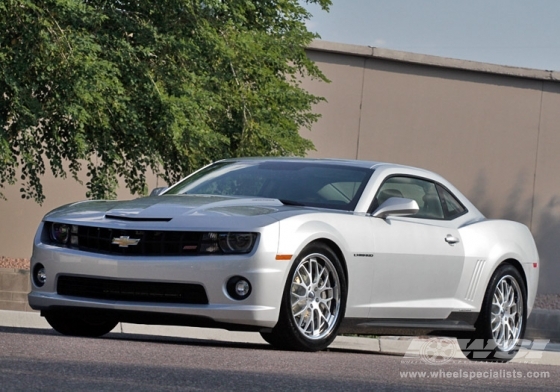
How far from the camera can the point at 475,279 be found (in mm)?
9258

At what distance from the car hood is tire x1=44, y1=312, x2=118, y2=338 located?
→ 73 cm

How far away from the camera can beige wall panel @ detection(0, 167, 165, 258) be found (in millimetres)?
20812

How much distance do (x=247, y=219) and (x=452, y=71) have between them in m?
15.1

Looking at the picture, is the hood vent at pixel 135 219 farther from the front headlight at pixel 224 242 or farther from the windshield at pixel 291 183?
the windshield at pixel 291 183

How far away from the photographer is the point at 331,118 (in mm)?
22000

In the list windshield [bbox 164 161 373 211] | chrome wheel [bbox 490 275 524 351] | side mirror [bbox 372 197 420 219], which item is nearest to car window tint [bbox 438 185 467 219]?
chrome wheel [bbox 490 275 524 351]

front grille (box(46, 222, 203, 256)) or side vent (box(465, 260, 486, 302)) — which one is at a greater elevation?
front grille (box(46, 222, 203, 256))

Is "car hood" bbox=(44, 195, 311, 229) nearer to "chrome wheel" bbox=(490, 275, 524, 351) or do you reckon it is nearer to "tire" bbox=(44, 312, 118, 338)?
"tire" bbox=(44, 312, 118, 338)

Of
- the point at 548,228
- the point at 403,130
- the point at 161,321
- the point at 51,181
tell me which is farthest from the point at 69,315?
the point at 548,228

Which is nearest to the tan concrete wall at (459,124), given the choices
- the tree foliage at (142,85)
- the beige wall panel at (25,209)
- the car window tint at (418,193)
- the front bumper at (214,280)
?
the tree foliage at (142,85)

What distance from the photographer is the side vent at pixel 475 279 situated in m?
9.19

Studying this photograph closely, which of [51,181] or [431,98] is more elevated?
[431,98]

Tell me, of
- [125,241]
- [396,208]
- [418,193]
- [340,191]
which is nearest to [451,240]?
[418,193]

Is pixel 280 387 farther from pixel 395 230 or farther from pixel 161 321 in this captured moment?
pixel 395 230
